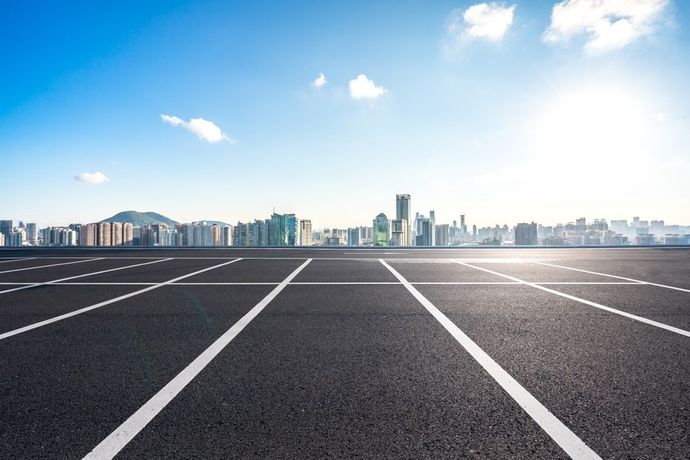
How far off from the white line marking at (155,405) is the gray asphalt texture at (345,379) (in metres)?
0.07

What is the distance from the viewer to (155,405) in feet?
8.66

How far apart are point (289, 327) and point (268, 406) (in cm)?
220

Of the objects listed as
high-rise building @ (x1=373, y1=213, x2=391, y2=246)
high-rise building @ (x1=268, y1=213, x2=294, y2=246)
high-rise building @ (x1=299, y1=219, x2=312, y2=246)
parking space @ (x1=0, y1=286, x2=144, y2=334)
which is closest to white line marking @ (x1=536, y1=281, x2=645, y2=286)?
parking space @ (x1=0, y1=286, x2=144, y2=334)

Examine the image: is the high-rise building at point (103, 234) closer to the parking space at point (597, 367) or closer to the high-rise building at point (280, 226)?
the high-rise building at point (280, 226)

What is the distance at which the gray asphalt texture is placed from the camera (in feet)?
7.13

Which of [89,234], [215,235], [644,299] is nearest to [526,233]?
[215,235]

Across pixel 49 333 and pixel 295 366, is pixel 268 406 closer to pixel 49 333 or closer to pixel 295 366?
pixel 295 366

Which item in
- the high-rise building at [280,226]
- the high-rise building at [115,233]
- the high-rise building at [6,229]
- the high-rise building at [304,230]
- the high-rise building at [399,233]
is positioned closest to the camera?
the high-rise building at [115,233]

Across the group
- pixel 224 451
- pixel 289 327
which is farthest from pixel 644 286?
pixel 224 451

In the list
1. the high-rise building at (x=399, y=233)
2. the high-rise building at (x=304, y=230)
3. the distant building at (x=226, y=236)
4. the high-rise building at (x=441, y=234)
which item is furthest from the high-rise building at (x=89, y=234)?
the high-rise building at (x=441, y=234)

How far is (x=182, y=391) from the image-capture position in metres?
2.87

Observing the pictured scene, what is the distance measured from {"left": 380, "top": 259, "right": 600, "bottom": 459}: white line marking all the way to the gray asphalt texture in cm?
6

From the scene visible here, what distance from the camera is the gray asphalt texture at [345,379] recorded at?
7.13 ft

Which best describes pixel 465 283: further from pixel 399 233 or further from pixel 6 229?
pixel 6 229
